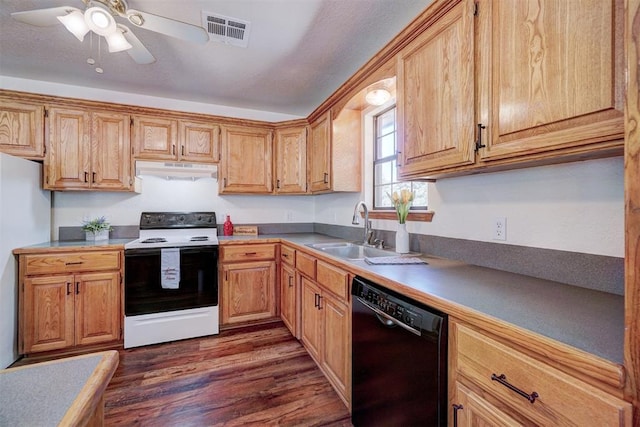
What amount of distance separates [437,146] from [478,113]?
0.24 metres

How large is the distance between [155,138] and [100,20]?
4.67ft

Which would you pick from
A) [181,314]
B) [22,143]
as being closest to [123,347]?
[181,314]


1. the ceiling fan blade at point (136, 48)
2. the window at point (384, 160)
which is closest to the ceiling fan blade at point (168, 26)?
the ceiling fan blade at point (136, 48)

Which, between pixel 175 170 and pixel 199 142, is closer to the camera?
pixel 175 170

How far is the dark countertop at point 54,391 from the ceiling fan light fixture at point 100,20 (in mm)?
1733

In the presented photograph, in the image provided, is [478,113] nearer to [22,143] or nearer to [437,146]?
[437,146]

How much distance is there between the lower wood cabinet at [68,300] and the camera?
7.30 ft

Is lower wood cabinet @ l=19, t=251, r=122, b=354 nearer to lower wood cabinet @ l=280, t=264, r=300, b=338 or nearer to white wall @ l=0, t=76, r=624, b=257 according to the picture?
white wall @ l=0, t=76, r=624, b=257

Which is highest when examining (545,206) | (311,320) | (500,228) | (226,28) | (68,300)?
(226,28)

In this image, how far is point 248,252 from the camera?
9.39 ft

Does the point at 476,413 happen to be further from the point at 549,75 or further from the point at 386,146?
the point at 386,146

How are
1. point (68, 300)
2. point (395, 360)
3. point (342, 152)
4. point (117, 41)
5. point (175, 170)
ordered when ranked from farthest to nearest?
1. point (175, 170)
2. point (342, 152)
3. point (68, 300)
4. point (117, 41)
5. point (395, 360)

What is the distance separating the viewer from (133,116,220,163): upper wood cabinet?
278 centimetres

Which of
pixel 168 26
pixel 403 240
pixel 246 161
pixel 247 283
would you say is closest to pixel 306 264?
pixel 403 240
